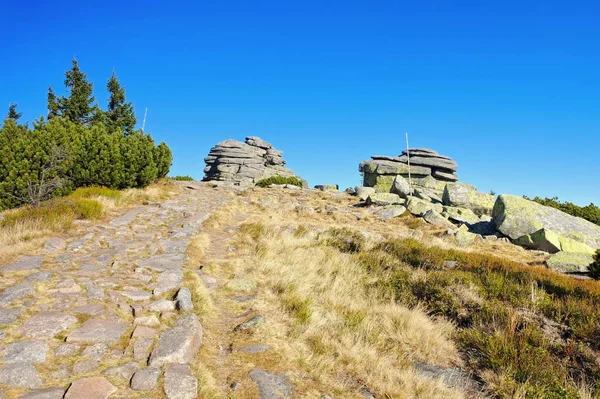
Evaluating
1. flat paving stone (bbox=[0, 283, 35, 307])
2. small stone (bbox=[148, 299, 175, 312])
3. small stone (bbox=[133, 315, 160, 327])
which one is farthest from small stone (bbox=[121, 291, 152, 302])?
flat paving stone (bbox=[0, 283, 35, 307])

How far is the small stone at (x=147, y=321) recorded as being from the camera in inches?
189

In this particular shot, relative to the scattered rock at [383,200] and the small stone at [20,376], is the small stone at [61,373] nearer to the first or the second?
the small stone at [20,376]

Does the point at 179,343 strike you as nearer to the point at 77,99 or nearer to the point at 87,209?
the point at 87,209

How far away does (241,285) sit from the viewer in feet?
23.5

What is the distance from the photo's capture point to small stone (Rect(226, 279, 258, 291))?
7043mm

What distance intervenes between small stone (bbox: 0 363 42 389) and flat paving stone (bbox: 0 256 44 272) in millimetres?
3271

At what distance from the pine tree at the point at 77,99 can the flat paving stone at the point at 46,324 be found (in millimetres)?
31193

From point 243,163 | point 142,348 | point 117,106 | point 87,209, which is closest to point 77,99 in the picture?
point 117,106

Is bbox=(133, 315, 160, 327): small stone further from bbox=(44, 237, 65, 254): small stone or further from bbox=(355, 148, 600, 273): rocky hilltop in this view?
bbox=(355, 148, 600, 273): rocky hilltop

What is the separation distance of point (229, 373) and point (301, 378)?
897 millimetres

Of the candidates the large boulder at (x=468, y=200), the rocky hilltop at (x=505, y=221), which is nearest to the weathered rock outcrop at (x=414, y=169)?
the rocky hilltop at (x=505, y=221)

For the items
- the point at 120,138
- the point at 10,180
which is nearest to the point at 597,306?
the point at 10,180

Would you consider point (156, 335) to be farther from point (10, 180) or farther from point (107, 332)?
point (10, 180)

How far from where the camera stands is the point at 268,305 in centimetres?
636
